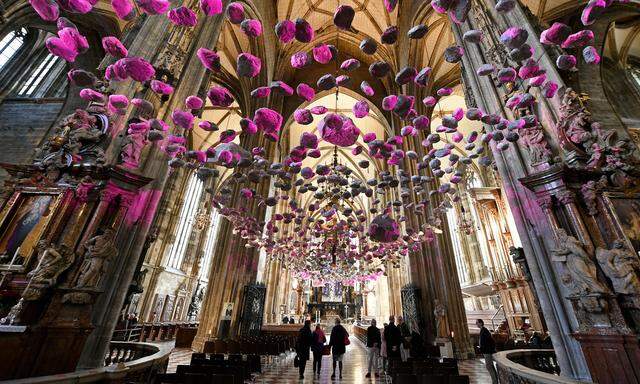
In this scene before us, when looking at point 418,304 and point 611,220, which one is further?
point 418,304

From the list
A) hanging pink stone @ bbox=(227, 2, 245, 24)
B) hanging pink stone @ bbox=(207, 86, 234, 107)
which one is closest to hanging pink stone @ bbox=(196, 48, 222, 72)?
hanging pink stone @ bbox=(207, 86, 234, 107)

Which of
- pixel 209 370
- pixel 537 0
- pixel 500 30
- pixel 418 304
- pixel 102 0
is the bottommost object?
pixel 209 370

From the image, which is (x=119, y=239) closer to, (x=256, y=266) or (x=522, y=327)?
(x=256, y=266)

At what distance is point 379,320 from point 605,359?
67.5 ft

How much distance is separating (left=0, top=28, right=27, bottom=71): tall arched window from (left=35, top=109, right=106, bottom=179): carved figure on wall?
9176 mm

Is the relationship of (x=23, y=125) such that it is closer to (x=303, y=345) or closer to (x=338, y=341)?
(x=303, y=345)

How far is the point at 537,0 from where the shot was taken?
948 centimetres

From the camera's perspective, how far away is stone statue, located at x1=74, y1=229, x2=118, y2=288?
4.19 m

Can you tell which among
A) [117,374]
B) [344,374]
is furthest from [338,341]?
[117,374]

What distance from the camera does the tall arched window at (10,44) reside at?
32.1 ft

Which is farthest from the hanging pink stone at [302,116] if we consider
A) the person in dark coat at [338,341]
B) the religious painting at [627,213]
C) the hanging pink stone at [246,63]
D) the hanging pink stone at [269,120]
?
the religious painting at [627,213]

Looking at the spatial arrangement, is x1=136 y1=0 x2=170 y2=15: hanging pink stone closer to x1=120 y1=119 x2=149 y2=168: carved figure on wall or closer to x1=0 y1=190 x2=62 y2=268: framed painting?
x1=120 y1=119 x2=149 y2=168: carved figure on wall

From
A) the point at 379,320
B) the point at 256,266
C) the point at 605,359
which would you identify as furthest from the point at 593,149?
the point at 379,320

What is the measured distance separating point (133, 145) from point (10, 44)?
1058 cm
